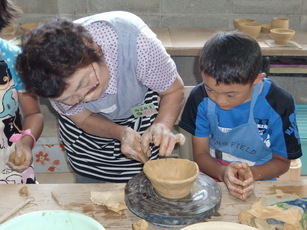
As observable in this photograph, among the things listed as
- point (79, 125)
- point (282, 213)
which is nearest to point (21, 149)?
point (79, 125)

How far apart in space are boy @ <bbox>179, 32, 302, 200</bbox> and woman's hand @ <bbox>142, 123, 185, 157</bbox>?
0.22 meters

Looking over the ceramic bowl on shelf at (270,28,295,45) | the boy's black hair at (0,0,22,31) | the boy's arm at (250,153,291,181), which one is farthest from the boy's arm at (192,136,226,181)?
the ceramic bowl on shelf at (270,28,295,45)

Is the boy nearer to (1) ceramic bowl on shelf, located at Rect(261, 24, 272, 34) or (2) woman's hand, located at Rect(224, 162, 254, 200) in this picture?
(2) woman's hand, located at Rect(224, 162, 254, 200)

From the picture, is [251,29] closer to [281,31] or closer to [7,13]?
[281,31]

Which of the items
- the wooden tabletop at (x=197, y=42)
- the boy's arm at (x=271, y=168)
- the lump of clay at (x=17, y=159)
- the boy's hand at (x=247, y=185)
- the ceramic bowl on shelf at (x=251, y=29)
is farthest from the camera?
the ceramic bowl on shelf at (x=251, y=29)

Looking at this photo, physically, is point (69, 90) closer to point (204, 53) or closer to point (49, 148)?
point (204, 53)

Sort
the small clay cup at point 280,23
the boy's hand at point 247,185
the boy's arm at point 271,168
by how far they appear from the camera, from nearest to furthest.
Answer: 1. the boy's hand at point 247,185
2. the boy's arm at point 271,168
3. the small clay cup at point 280,23

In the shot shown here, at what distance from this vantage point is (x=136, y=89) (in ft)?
5.06

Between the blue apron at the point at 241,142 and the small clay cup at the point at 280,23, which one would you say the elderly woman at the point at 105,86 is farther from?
the small clay cup at the point at 280,23

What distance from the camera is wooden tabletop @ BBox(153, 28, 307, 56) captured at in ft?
8.88

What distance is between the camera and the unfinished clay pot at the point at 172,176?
1127 mm

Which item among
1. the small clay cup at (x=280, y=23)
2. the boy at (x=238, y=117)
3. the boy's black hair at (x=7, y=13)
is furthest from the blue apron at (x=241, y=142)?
the small clay cup at (x=280, y=23)

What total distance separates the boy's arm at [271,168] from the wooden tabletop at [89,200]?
179 millimetres

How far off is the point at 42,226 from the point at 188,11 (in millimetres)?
2614
